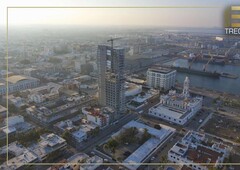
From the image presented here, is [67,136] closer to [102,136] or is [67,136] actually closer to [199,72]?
[102,136]

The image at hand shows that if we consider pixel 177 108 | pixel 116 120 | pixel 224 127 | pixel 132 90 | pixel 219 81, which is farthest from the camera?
pixel 219 81

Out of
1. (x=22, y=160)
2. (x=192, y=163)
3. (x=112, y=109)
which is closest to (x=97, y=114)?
(x=112, y=109)

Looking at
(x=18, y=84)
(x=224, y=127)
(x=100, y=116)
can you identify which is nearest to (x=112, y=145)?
(x=100, y=116)

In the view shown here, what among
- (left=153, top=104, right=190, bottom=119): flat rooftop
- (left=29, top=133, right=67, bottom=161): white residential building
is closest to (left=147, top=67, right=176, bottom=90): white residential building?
(left=153, top=104, right=190, bottom=119): flat rooftop

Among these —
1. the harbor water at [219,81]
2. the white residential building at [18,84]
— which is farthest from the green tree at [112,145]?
the harbor water at [219,81]

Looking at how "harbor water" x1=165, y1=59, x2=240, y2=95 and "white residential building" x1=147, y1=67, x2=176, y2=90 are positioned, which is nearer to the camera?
"white residential building" x1=147, y1=67, x2=176, y2=90

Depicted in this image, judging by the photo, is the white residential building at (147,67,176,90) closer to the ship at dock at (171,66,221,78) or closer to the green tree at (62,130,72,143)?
the ship at dock at (171,66,221,78)

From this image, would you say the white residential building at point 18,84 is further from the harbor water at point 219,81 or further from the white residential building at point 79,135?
the harbor water at point 219,81

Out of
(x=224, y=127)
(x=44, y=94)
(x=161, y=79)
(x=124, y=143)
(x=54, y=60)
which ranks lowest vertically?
(x=124, y=143)
